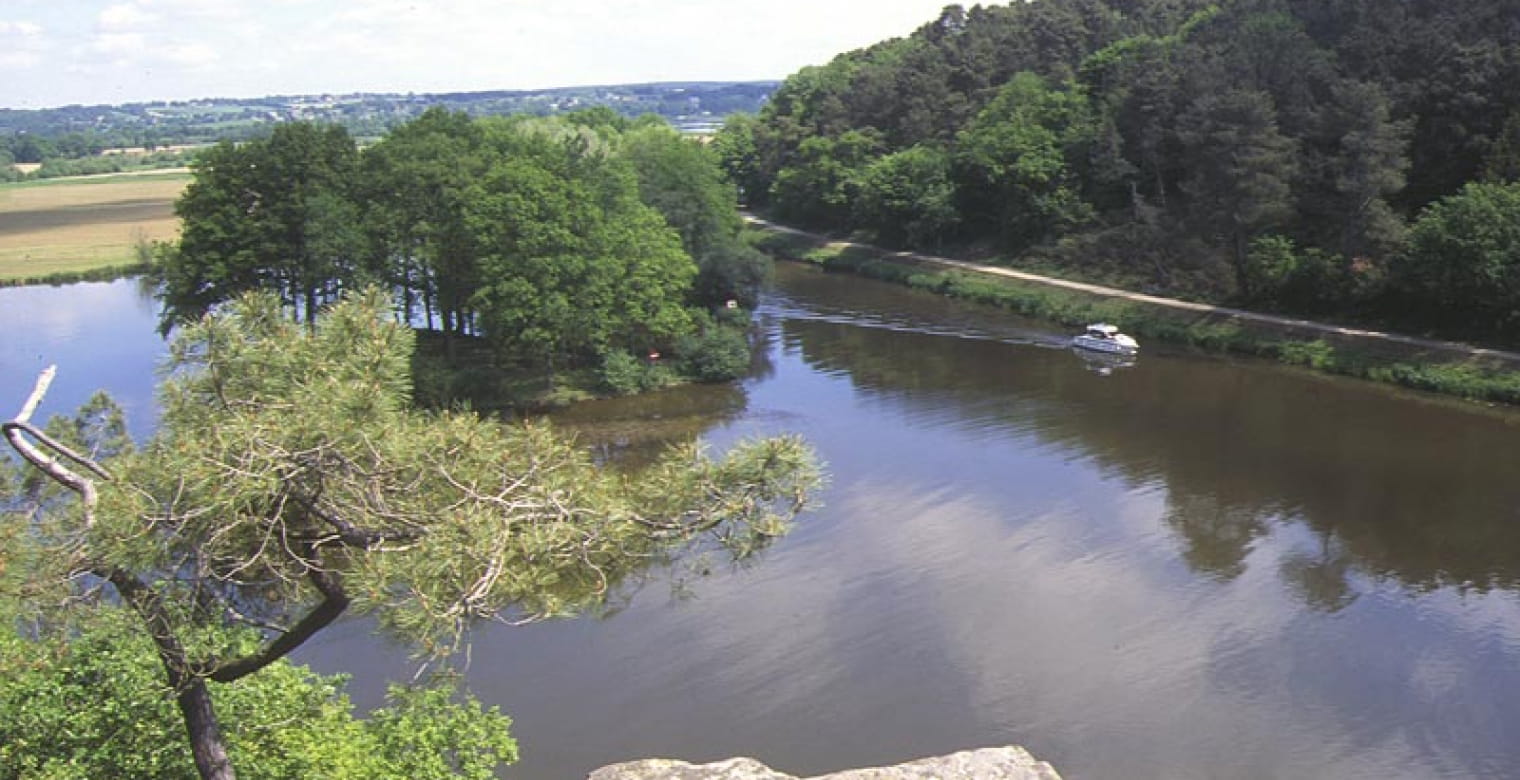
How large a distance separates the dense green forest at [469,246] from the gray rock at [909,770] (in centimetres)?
2026

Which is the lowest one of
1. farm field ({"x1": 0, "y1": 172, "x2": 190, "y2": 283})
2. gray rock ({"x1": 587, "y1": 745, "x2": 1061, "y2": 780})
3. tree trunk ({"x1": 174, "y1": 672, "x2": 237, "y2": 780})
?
gray rock ({"x1": 587, "y1": 745, "x2": 1061, "y2": 780})

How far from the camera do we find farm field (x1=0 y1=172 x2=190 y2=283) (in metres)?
63.0

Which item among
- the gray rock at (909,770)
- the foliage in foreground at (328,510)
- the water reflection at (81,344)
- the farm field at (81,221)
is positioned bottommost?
the water reflection at (81,344)

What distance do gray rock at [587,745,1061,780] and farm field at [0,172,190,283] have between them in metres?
41.0

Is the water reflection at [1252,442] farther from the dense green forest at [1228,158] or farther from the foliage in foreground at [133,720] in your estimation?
the foliage in foreground at [133,720]

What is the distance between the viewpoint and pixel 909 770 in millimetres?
13000

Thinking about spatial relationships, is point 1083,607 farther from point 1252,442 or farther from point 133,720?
point 133,720

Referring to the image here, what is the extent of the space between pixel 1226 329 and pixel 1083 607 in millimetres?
22324

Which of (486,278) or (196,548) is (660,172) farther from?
(196,548)

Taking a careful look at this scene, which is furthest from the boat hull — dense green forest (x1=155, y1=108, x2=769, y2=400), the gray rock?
the gray rock

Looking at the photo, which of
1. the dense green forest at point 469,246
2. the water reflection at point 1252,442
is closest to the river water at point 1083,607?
the water reflection at point 1252,442

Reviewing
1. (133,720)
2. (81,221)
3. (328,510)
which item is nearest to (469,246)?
(133,720)

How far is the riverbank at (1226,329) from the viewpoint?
32.6 m

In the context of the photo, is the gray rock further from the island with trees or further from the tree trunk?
the tree trunk
